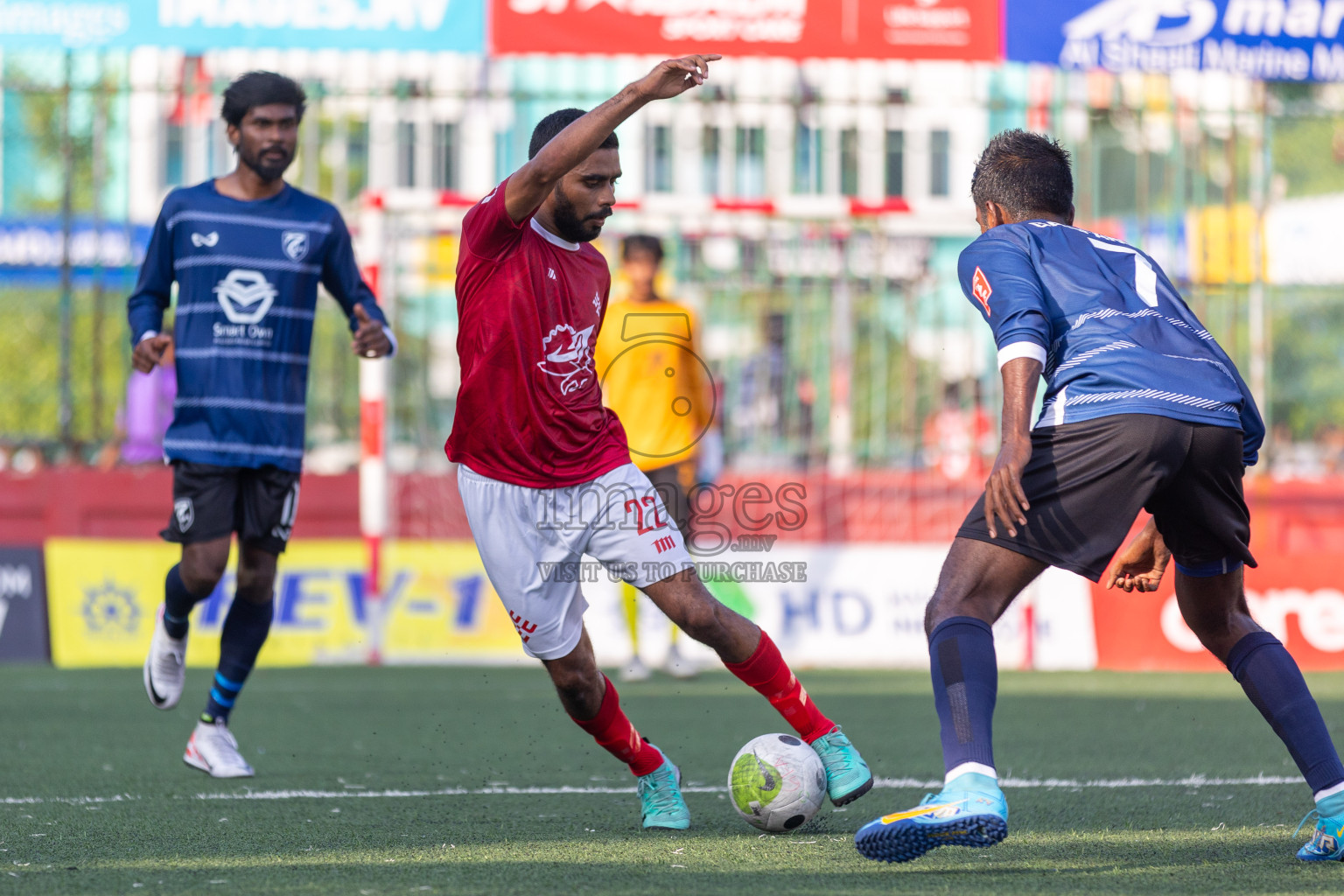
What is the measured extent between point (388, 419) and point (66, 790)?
6103mm

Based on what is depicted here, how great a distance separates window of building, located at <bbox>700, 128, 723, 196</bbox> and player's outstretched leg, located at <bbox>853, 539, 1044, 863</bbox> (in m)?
8.84

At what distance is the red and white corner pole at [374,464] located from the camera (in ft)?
34.9

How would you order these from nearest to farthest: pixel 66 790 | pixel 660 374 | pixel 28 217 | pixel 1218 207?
pixel 66 790 < pixel 660 374 < pixel 1218 207 < pixel 28 217

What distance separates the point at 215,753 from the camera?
5.79 metres

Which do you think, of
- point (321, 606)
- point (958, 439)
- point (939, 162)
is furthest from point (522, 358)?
point (939, 162)

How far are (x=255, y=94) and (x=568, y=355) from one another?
200 cm

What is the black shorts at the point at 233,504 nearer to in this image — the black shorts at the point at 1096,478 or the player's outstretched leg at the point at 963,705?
the player's outstretched leg at the point at 963,705

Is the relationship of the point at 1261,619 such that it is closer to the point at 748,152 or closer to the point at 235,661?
the point at 748,152

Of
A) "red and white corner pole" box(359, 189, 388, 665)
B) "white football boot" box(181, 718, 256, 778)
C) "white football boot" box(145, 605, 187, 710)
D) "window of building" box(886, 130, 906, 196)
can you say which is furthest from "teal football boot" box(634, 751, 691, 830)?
"window of building" box(886, 130, 906, 196)

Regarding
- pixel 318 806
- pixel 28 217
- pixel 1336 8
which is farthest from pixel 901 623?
pixel 28 217

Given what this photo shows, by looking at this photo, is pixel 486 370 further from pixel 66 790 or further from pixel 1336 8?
pixel 1336 8

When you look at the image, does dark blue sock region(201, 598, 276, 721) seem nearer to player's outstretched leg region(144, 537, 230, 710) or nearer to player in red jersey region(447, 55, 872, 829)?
player's outstretched leg region(144, 537, 230, 710)

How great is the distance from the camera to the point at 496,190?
4.49 metres

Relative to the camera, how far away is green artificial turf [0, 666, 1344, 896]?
3873mm
